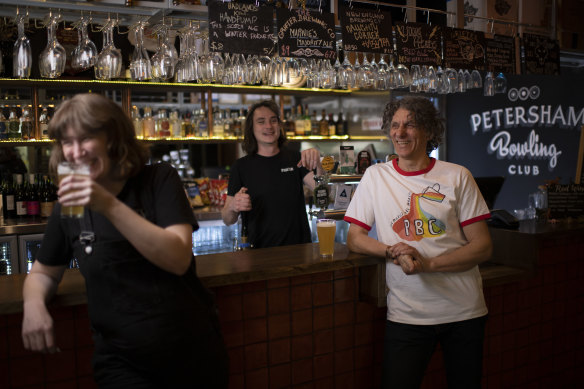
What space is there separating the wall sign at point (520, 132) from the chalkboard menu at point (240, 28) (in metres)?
4.00

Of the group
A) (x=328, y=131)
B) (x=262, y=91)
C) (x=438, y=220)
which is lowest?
(x=438, y=220)

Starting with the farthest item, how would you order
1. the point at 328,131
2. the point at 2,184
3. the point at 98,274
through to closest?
the point at 328,131, the point at 2,184, the point at 98,274

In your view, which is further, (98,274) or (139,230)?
(98,274)

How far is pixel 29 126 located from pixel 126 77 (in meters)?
1.01

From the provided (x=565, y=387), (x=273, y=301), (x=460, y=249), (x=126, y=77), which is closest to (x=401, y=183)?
(x=460, y=249)

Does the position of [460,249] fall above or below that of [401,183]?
below

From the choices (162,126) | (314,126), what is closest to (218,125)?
(162,126)

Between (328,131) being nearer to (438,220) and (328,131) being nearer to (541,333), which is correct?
(541,333)

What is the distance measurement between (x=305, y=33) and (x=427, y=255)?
1783 millimetres

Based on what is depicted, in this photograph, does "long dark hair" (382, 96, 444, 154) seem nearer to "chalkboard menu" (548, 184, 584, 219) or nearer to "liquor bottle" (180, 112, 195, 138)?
"chalkboard menu" (548, 184, 584, 219)

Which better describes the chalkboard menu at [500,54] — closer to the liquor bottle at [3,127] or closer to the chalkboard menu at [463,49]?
the chalkboard menu at [463,49]

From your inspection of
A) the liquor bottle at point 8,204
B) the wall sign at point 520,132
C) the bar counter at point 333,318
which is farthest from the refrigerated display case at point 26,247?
the wall sign at point 520,132

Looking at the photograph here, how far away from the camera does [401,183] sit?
7.36 feet

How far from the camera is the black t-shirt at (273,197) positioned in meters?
3.19
